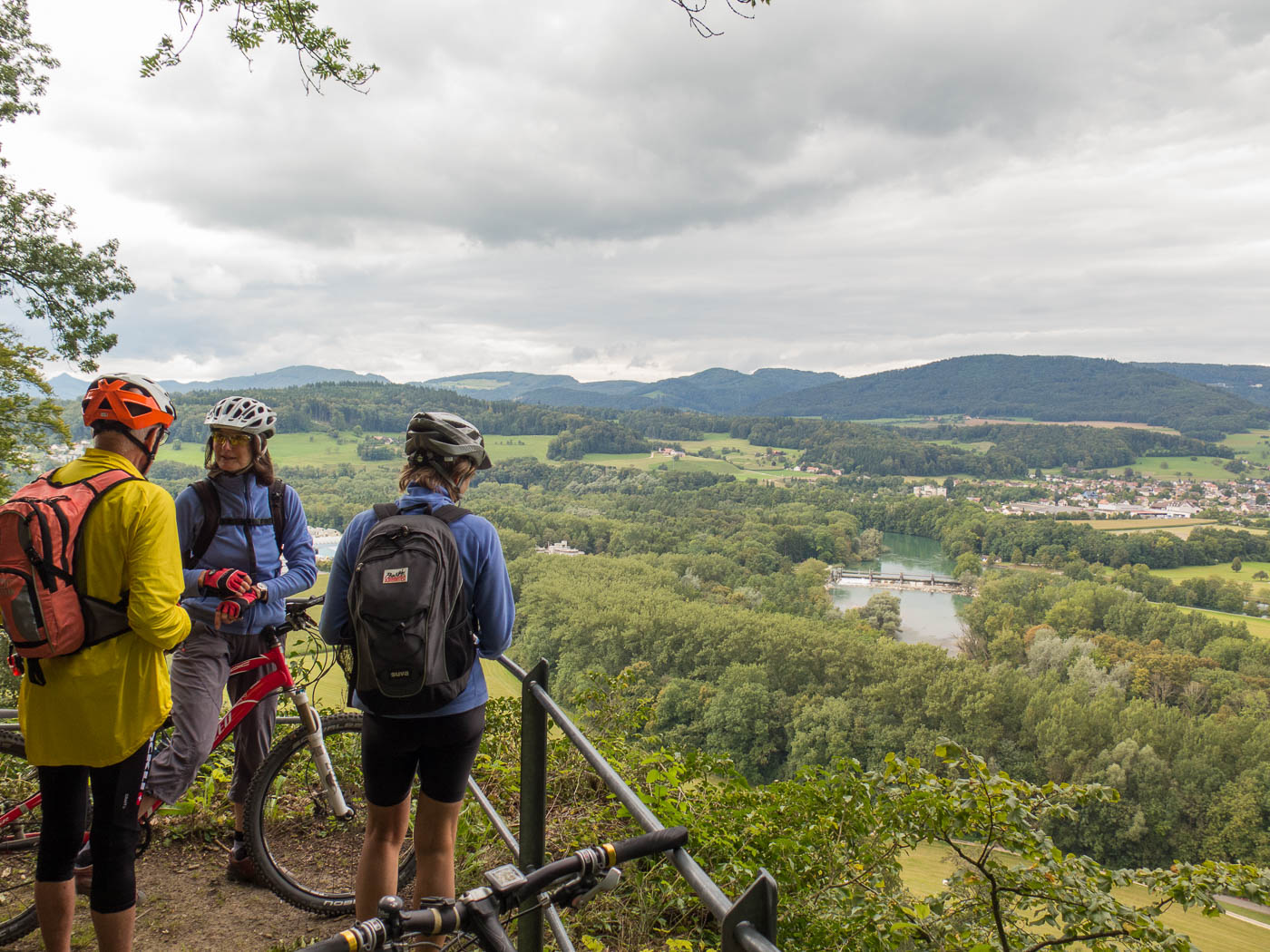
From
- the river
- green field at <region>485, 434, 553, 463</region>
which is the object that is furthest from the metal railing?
green field at <region>485, 434, 553, 463</region>

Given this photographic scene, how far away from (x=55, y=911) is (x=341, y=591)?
45.7 inches

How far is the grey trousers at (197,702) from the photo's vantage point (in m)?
2.59

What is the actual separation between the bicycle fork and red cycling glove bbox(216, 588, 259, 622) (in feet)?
1.28

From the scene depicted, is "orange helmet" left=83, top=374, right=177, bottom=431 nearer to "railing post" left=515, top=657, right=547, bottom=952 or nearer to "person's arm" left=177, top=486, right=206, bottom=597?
"person's arm" left=177, top=486, right=206, bottom=597

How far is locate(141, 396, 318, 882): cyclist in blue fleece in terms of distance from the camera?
2.61 meters

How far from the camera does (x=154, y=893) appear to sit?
302 cm

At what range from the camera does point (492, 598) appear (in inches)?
84.3

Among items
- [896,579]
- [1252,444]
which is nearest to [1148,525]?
[896,579]

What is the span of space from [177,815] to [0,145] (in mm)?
9590

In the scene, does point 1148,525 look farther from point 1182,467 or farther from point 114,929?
point 114,929

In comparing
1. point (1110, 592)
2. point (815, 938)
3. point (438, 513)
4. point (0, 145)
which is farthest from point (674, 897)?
point (1110, 592)

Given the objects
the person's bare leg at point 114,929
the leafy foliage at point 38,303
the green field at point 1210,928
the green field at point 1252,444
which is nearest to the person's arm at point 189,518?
the person's bare leg at point 114,929

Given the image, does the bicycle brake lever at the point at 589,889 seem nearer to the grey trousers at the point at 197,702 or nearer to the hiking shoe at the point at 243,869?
the grey trousers at the point at 197,702

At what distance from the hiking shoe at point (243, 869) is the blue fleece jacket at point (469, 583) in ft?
4.64
